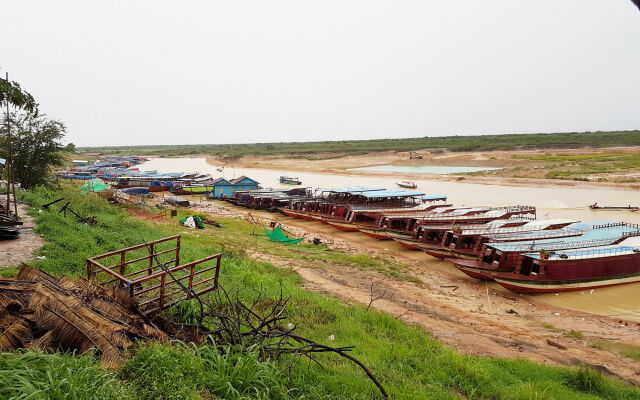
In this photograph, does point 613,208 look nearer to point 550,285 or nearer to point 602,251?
point 602,251

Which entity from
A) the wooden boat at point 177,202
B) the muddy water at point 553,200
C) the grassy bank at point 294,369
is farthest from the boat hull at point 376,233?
the wooden boat at point 177,202

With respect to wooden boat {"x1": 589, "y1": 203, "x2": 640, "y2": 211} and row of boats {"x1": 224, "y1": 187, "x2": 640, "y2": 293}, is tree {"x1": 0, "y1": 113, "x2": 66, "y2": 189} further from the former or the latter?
wooden boat {"x1": 589, "y1": 203, "x2": 640, "y2": 211}

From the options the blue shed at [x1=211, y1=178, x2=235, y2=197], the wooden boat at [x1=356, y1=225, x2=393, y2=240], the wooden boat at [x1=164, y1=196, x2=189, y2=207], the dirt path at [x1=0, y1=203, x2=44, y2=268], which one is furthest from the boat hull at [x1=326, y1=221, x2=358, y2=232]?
the dirt path at [x1=0, y1=203, x2=44, y2=268]

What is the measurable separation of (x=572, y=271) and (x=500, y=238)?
4555mm

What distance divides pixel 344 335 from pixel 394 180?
55.6m

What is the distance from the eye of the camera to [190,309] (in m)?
7.44

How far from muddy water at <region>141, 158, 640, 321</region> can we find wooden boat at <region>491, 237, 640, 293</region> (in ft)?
1.27

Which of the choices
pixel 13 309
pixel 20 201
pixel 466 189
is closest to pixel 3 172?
pixel 20 201

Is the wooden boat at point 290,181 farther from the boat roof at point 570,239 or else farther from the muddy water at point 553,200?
the boat roof at point 570,239

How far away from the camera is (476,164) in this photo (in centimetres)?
7794

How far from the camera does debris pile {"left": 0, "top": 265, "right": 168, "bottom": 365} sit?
5074 millimetres

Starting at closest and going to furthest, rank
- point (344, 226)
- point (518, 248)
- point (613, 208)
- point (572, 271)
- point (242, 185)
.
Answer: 1. point (572, 271)
2. point (518, 248)
3. point (344, 226)
4. point (613, 208)
5. point (242, 185)

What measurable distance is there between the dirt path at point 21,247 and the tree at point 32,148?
12.5 m

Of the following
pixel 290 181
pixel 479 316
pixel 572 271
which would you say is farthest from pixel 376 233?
pixel 290 181
